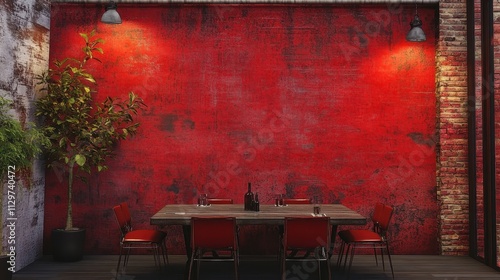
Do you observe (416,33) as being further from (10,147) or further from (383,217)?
(10,147)

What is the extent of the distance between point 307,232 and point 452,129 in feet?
10.2

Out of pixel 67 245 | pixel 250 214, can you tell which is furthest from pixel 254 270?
pixel 67 245

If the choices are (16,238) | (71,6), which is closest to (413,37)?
(71,6)

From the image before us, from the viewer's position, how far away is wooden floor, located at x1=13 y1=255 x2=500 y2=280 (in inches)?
213

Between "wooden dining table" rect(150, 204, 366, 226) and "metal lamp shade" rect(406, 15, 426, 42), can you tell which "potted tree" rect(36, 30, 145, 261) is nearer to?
"wooden dining table" rect(150, 204, 366, 226)

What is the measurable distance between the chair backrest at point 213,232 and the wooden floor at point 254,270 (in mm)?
875

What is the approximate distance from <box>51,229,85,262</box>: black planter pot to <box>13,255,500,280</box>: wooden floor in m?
0.09

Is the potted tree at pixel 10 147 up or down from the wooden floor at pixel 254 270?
up

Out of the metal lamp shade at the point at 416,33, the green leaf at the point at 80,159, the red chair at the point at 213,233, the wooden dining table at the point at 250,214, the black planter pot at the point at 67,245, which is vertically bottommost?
the black planter pot at the point at 67,245

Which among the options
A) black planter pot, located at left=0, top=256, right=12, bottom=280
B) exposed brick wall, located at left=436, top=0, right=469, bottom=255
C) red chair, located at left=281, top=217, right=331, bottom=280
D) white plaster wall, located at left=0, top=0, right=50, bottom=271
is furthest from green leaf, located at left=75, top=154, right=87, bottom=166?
exposed brick wall, located at left=436, top=0, right=469, bottom=255

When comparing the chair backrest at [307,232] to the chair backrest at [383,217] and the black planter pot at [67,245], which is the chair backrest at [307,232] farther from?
the black planter pot at [67,245]

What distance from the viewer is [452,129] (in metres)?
6.62

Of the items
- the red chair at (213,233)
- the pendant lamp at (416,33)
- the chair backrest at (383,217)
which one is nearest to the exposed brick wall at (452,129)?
the pendant lamp at (416,33)

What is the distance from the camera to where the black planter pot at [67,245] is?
6.06 m
